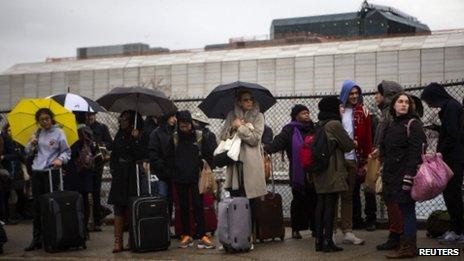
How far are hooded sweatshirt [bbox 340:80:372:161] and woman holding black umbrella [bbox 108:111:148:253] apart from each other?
2645 millimetres

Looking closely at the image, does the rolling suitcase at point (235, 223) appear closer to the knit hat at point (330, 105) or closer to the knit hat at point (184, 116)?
the knit hat at point (184, 116)

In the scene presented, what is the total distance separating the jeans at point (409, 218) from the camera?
737cm

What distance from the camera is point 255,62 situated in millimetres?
58531

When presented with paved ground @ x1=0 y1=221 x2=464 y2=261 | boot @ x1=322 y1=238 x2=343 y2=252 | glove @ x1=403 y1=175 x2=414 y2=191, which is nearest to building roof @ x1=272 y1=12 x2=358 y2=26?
paved ground @ x1=0 y1=221 x2=464 y2=261

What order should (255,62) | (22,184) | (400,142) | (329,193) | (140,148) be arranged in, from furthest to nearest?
(255,62) < (22,184) < (140,148) < (329,193) < (400,142)

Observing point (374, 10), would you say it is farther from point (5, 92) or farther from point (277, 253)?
point (277, 253)

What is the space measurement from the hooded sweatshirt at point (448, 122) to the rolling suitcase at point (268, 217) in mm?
2228

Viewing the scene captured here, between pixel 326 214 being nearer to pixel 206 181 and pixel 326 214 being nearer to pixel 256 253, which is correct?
pixel 256 253

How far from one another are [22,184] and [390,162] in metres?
7.55

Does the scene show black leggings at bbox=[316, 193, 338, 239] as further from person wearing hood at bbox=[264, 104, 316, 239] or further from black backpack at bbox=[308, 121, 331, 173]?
person wearing hood at bbox=[264, 104, 316, 239]

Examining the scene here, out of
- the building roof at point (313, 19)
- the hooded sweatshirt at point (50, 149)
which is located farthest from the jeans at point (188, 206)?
the building roof at point (313, 19)

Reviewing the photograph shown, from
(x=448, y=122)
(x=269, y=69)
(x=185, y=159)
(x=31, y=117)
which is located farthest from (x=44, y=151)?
(x=269, y=69)

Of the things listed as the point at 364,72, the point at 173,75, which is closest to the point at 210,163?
the point at 364,72

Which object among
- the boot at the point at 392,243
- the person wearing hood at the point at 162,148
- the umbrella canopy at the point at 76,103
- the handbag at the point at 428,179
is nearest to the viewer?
the handbag at the point at 428,179
